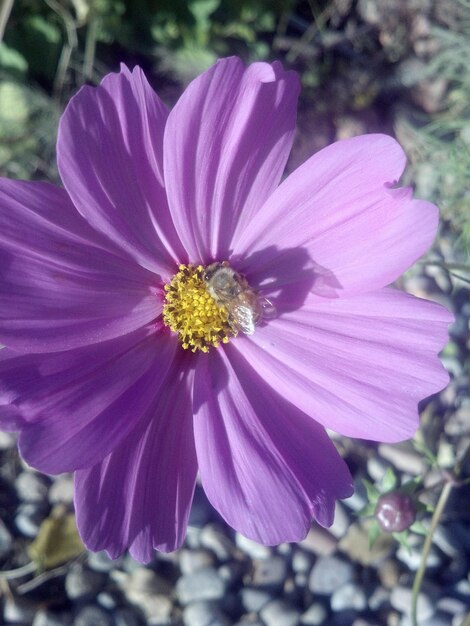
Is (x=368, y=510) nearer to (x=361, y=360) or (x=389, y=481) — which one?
(x=389, y=481)

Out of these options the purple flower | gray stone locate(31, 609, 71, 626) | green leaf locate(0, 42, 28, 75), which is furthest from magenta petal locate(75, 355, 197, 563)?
green leaf locate(0, 42, 28, 75)

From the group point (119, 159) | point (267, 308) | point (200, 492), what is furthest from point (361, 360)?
point (200, 492)

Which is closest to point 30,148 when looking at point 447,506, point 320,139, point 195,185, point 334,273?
point 320,139

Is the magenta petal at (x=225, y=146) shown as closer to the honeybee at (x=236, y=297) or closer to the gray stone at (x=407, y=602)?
the honeybee at (x=236, y=297)

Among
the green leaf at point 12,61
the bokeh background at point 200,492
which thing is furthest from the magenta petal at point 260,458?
the green leaf at point 12,61

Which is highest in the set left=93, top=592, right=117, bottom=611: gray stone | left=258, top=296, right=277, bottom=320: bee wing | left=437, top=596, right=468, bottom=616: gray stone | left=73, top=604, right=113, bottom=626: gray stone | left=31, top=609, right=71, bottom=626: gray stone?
left=258, top=296, right=277, bottom=320: bee wing

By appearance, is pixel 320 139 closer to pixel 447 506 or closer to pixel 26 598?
pixel 447 506

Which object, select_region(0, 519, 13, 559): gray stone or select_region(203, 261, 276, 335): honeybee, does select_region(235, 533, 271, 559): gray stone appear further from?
select_region(203, 261, 276, 335): honeybee

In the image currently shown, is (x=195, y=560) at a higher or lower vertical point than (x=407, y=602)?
lower
